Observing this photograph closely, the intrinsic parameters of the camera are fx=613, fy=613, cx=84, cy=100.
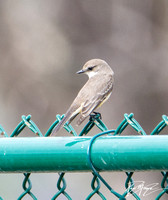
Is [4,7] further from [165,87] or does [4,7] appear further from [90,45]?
[165,87]

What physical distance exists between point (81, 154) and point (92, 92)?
11.9 ft

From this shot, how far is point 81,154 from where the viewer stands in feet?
10.0

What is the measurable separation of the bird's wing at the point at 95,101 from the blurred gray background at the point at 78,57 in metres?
3.82

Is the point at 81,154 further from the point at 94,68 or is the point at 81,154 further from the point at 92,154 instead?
the point at 94,68

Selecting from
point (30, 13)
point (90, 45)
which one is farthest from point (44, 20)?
point (90, 45)

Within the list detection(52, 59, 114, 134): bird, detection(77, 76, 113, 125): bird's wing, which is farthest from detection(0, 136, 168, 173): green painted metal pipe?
detection(77, 76, 113, 125): bird's wing

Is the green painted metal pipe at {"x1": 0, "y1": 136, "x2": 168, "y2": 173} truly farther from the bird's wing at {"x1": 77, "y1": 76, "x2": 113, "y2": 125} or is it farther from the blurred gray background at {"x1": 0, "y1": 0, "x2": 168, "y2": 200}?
the blurred gray background at {"x1": 0, "y1": 0, "x2": 168, "y2": 200}

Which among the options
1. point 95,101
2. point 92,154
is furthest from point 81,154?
point 95,101

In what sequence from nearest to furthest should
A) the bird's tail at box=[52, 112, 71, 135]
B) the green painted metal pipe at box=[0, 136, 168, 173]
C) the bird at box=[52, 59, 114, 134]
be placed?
the green painted metal pipe at box=[0, 136, 168, 173], the bird's tail at box=[52, 112, 71, 135], the bird at box=[52, 59, 114, 134]

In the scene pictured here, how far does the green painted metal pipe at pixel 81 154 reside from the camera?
9.46ft

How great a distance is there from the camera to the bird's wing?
19.5ft

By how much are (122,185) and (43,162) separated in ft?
24.7

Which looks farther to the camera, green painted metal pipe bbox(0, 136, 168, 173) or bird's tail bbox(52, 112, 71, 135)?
bird's tail bbox(52, 112, 71, 135)

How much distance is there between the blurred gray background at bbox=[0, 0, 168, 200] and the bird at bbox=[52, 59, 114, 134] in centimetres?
321
